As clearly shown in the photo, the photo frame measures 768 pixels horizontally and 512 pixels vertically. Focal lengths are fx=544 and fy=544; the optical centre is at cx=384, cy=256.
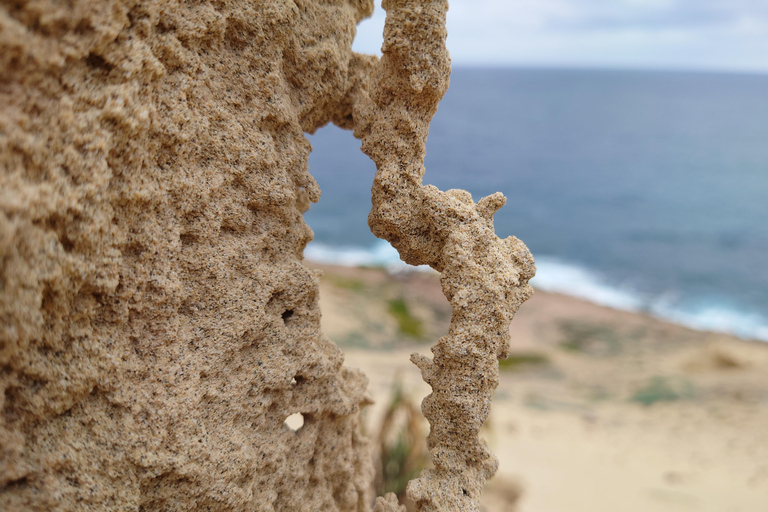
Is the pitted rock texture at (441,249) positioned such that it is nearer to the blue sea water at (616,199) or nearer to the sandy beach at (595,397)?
the sandy beach at (595,397)

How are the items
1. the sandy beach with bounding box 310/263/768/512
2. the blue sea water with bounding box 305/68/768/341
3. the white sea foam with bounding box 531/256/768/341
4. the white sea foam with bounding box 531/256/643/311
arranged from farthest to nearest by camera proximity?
the blue sea water with bounding box 305/68/768/341 < the white sea foam with bounding box 531/256/643/311 < the white sea foam with bounding box 531/256/768/341 < the sandy beach with bounding box 310/263/768/512

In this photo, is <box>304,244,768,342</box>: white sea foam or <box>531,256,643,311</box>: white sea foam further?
<box>531,256,643,311</box>: white sea foam

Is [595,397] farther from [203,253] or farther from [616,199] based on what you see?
[616,199]

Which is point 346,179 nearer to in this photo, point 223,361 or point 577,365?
point 577,365

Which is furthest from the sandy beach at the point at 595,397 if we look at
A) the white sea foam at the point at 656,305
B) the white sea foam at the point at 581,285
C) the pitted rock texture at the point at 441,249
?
the pitted rock texture at the point at 441,249

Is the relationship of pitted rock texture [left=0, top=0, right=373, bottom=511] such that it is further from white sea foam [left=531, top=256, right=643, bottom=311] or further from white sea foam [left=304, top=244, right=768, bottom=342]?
white sea foam [left=531, top=256, right=643, bottom=311]

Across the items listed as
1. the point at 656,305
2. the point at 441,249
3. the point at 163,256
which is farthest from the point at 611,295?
the point at 163,256

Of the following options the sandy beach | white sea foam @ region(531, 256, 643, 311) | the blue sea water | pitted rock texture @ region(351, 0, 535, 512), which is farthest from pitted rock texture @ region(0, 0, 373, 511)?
the blue sea water
